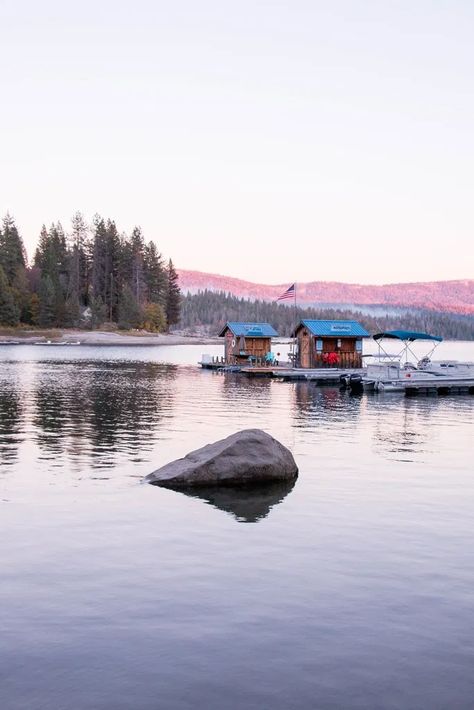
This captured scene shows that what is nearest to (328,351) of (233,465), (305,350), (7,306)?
(305,350)

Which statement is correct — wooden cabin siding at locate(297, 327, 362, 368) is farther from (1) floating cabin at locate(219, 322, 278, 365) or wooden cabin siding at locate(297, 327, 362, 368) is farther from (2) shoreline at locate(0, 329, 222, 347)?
(2) shoreline at locate(0, 329, 222, 347)

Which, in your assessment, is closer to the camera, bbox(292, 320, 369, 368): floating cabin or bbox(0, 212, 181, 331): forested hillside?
bbox(292, 320, 369, 368): floating cabin

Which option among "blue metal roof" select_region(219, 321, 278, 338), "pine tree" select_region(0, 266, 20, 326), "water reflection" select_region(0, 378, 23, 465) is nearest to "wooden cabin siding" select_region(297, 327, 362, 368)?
"blue metal roof" select_region(219, 321, 278, 338)

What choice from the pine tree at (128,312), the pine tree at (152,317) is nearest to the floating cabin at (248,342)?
the pine tree at (128,312)

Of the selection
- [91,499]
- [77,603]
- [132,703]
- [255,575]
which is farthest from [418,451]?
[132,703]

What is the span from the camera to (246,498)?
20.2 m

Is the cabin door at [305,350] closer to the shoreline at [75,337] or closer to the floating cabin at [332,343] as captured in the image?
the floating cabin at [332,343]

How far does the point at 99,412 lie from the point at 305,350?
39644 mm

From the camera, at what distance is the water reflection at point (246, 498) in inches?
736

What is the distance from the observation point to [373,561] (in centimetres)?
1458

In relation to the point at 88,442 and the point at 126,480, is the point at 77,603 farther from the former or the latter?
the point at 88,442

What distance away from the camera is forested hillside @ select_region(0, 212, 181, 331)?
178000mm

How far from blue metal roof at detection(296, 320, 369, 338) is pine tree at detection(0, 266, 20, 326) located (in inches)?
4368

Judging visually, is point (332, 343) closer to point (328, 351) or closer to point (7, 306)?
point (328, 351)
